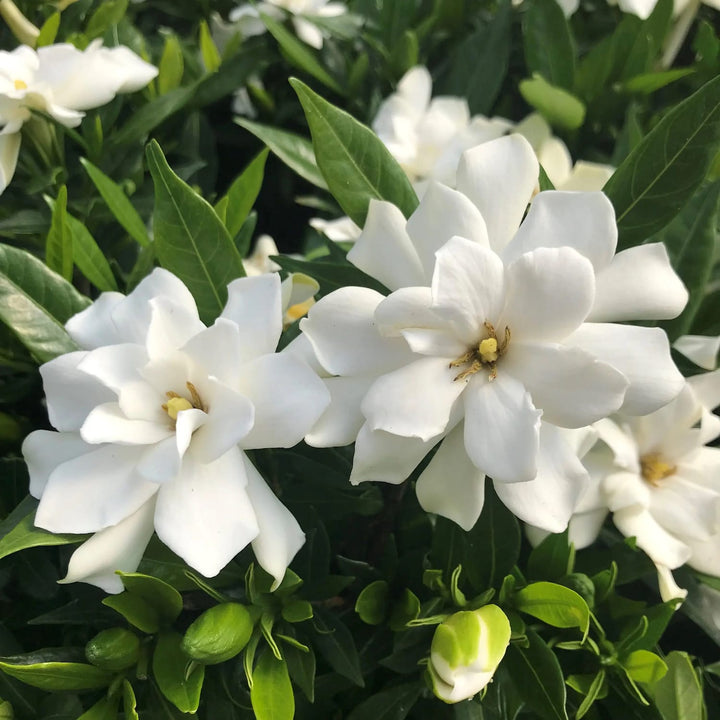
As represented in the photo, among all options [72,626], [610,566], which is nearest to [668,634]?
[610,566]

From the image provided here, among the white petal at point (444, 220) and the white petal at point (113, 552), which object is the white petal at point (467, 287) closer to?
the white petal at point (444, 220)

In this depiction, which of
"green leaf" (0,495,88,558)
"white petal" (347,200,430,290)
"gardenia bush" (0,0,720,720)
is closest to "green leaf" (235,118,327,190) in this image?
"gardenia bush" (0,0,720,720)

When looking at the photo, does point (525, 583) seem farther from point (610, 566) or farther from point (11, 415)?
point (11, 415)

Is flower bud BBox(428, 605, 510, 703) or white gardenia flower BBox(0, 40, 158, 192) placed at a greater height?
white gardenia flower BBox(0, 40, 158, 192)

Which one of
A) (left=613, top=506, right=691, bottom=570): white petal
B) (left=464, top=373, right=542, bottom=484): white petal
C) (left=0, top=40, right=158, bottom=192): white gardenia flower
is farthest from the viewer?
(left=0, top=40, right=158, bottom=192): white gardenia flower

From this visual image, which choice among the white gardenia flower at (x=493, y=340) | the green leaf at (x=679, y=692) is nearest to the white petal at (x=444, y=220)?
the white gardenia flower at (x=493, y=340)

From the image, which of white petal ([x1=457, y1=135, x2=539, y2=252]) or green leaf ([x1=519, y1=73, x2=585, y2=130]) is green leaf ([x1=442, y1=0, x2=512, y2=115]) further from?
white petal ([x1=457, y1=135, x2=539, y2=252])
